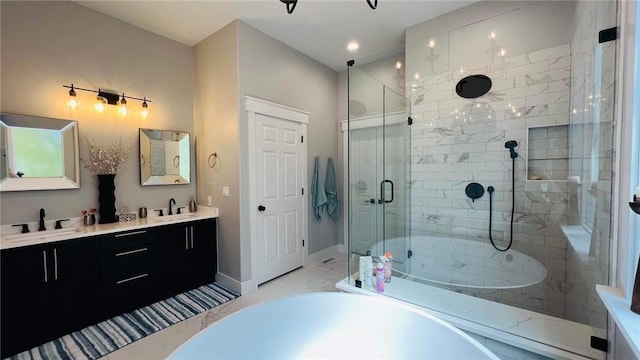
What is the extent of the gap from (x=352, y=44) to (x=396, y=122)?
119 cm

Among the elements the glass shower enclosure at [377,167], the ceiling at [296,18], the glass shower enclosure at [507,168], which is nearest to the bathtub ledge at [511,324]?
the glass shower enclosure at [507,168]

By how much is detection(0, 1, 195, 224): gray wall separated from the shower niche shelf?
371cm

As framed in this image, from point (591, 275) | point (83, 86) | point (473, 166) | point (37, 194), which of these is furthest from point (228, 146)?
point (591, 275)

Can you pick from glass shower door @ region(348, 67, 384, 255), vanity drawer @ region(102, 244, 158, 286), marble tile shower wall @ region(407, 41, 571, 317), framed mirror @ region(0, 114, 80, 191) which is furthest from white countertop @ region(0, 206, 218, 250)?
marble tile shower wall @ region(407, 41, 571, 317)

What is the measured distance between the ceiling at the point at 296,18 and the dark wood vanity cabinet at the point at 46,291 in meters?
2.30

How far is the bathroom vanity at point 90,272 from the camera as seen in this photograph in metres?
1.90

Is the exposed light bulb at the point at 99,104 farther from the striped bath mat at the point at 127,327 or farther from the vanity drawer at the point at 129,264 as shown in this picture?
the striped bath mat at the point at 127,327

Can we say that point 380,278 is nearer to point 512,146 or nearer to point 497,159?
point 497,159

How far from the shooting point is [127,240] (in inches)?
95.6

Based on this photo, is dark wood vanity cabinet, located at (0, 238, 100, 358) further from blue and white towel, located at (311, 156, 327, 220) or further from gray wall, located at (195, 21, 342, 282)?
blue and white towel, located at (311, 156, 327, 220)

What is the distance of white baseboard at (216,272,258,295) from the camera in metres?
2.86

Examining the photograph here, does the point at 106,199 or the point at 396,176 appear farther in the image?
the point at 396,176

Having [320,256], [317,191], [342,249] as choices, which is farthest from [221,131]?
[342,249]

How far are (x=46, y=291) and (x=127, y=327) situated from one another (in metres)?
0.66
